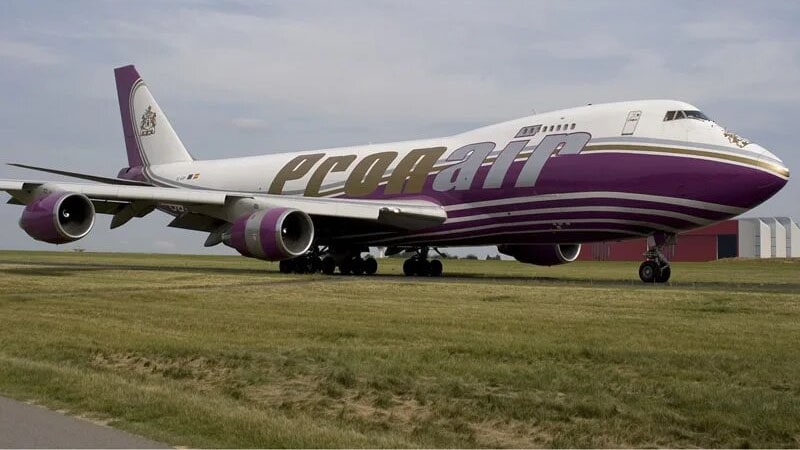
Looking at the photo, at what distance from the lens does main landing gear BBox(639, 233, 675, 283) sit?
2355 cm

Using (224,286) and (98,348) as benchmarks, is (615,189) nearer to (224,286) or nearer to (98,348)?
(224,286)

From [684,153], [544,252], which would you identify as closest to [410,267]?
[544,252]

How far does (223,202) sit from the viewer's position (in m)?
27.0

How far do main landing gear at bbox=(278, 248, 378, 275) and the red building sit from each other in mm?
47034

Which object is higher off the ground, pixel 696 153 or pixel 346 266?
pixel 696 153

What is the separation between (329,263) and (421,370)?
69.2 feet

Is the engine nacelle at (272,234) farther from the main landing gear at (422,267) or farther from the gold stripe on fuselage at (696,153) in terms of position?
the gold stripe on fuselage at (696,153)

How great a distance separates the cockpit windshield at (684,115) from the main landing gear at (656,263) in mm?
2973

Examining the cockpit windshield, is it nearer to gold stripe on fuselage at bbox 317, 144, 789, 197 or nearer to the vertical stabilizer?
gold stripe on fuselage at bbox 317, 144, 789, 197

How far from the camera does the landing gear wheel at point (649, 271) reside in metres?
23.5

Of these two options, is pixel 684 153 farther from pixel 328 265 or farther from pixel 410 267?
pixel 328 265

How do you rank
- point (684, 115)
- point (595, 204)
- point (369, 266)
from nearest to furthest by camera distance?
point (684, 115), point (595, 204), point (369, 266)

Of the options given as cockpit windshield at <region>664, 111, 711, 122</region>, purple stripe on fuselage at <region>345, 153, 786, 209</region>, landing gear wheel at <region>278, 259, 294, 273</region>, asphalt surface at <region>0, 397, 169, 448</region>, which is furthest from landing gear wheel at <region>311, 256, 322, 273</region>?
asphalt surface at <region>0, 397, 169, 448</region>

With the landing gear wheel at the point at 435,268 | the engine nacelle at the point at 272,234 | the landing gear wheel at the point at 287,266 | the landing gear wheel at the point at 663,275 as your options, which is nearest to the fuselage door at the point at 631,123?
the landing gear wheel at the point at 663,275
